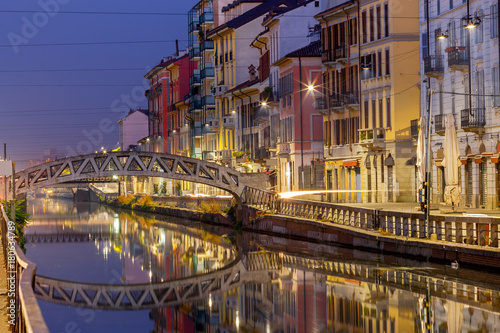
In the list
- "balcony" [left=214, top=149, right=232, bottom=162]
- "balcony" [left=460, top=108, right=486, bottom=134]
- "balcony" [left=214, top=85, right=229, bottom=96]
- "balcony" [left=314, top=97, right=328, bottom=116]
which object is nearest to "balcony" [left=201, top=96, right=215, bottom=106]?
"balcony" [left=214, top=85, right=229, bottom=96]

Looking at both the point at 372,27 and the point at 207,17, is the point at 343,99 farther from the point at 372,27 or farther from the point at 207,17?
the point at 207,17

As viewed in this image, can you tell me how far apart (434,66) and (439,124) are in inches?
120

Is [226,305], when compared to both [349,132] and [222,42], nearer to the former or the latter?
[349,132]

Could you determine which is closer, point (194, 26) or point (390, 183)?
point (390, 183)

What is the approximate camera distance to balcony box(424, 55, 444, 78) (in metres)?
47.2

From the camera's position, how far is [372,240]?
34000 millimetres

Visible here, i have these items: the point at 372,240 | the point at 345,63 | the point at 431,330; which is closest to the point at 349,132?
the point at 345,63

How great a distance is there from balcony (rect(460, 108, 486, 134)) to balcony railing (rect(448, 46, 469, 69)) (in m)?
2.50

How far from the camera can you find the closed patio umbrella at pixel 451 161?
36.2 metres

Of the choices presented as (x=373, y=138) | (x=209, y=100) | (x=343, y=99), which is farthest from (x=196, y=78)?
(x=373, y=138)

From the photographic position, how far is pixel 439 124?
4716 cm

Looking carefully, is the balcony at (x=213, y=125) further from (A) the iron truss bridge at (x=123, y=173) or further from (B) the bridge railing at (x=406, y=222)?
(B) the bridge railing at (x=406, y=222)

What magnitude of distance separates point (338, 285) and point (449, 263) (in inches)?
152

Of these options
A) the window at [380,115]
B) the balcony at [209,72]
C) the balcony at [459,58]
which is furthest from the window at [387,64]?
the balcony at [209,72]
